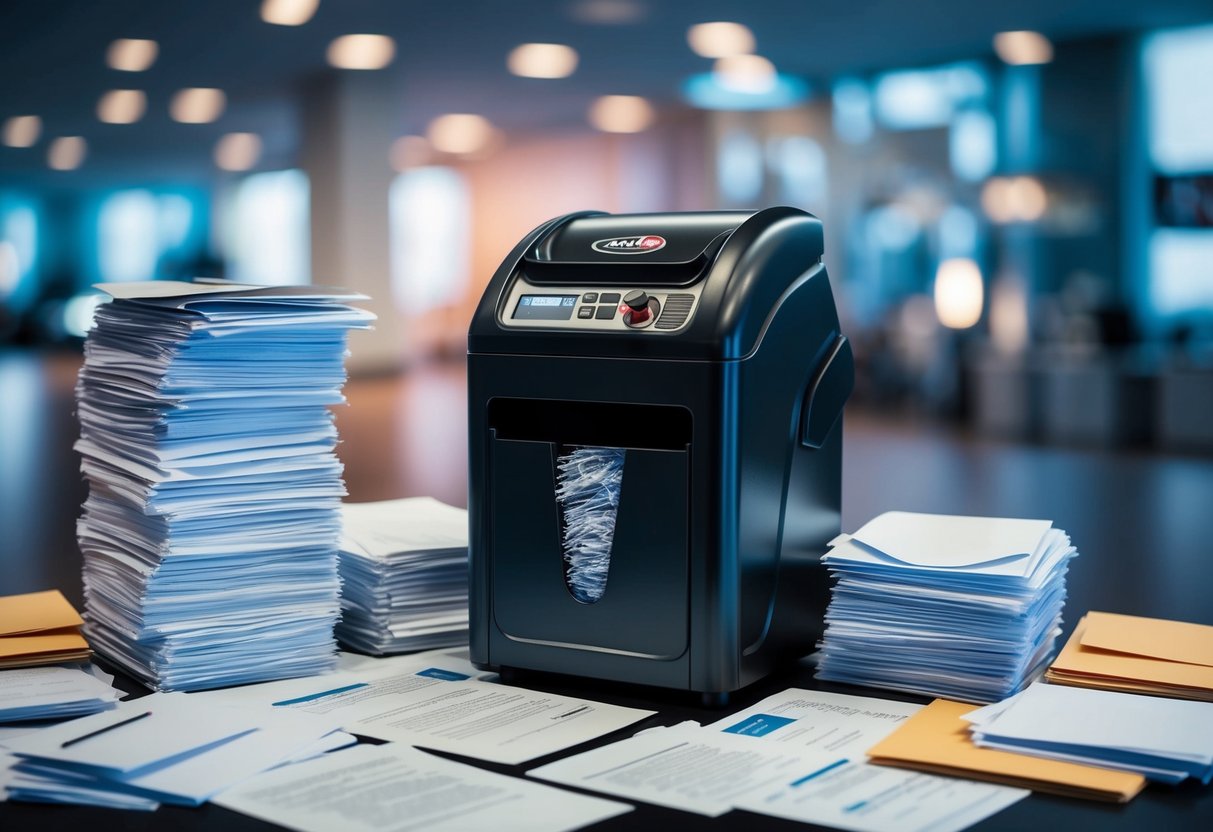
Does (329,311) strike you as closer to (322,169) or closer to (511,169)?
(322,169)

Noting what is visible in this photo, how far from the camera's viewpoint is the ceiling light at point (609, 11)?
840 centimetres

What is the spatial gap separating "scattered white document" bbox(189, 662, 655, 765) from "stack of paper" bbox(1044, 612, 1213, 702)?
58 cm

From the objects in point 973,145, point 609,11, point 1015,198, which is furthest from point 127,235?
point 1015,198

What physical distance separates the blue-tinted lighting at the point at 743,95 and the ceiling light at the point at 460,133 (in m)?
2.82

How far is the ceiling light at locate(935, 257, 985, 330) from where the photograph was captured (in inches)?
428

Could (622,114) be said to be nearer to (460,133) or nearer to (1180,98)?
(460,133)

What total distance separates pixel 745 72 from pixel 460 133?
535 centimetres

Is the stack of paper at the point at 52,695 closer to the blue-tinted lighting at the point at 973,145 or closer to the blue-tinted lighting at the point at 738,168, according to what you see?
the blue-tinted lighting at the point at 973,145

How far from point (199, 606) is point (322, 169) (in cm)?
1070

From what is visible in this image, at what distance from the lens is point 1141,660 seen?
1.59 meters

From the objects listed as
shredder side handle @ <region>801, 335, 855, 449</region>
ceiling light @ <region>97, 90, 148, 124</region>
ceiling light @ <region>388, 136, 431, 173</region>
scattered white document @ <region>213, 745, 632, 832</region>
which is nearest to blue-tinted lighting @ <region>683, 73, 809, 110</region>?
ceiling light @ <region>388, 136, 431, 173</region>

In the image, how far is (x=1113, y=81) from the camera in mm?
9812

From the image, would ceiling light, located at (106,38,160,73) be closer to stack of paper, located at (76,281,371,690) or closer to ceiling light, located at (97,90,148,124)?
ceiling light, located at (97,90,148,124)

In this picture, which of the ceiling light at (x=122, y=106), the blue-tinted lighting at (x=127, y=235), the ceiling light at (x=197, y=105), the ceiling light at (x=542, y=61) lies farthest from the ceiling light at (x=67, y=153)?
the ceiling light at (x=542, y=61)
